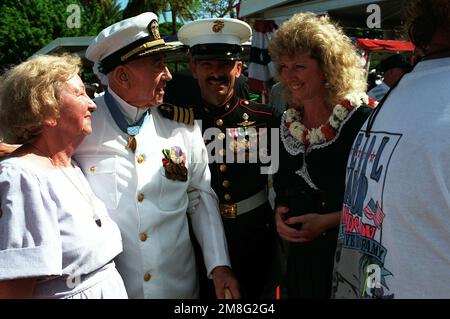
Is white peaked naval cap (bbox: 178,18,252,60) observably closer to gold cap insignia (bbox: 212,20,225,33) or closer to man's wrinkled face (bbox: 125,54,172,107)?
gold cap insignia (bbox: 212,20,225,33)

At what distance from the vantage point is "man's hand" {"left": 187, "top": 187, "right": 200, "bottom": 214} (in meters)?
2.41

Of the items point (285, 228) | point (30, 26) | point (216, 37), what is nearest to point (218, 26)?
point (216, 37)

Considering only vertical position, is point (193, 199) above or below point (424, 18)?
below

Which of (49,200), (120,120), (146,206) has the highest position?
(120,120)

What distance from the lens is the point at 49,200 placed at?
5.44ft

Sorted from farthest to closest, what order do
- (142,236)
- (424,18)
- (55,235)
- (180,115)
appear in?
(180,115)
(142,236)
(55,235)
(424,18)

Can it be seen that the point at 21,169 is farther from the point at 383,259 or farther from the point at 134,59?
the point at 383,259

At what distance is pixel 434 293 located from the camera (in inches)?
49.2

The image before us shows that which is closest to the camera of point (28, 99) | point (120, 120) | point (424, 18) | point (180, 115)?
point (424, 18)

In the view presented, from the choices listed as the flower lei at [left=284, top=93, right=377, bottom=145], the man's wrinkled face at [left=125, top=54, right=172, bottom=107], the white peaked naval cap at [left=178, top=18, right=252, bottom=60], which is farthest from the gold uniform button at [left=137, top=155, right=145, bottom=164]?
the white peaked naval cap at [left=178, top=18, right=252, bottom=60]

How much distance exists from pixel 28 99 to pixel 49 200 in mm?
387

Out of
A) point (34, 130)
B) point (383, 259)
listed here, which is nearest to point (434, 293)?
point (383, 259)

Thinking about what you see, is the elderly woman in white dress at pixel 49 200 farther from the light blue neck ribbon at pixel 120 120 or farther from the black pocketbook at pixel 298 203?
the black pocketbook at pixel 298 203

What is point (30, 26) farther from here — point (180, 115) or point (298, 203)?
point (298, 203)
